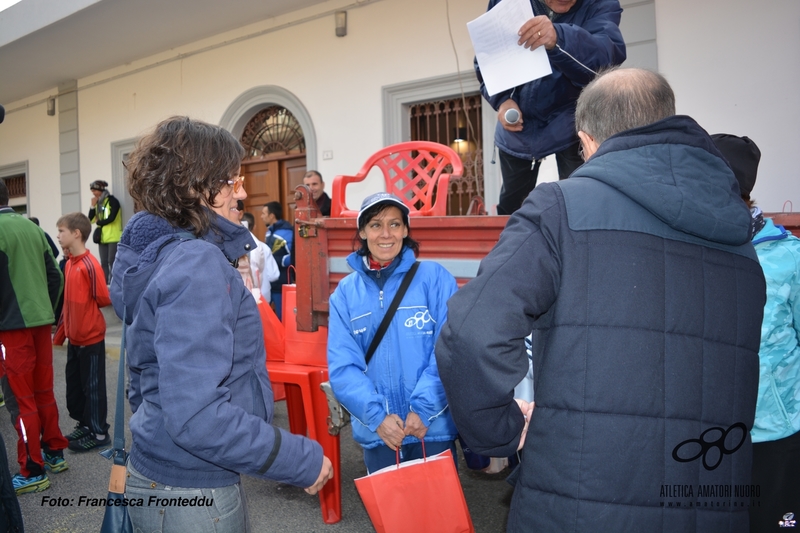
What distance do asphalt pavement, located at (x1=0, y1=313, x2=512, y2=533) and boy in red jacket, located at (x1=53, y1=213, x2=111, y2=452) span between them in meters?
0.31

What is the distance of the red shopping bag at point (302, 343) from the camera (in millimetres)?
3604

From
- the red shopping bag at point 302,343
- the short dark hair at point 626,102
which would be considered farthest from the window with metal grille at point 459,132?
the short dark hair at point 626,102

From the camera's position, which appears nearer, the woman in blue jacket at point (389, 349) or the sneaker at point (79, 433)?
the woman in blue jacket at point (389, 349)

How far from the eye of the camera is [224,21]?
29.5 ft

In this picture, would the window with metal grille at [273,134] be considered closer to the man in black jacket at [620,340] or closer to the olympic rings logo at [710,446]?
the man in black jacket at [620,340]

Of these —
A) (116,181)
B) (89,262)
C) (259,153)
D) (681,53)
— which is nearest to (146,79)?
(116,181)

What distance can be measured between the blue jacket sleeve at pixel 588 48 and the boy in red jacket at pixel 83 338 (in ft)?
12.4

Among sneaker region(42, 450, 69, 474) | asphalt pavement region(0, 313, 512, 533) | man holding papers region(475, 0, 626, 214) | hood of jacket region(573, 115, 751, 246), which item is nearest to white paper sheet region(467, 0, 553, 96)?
man holding papers region(475, 0, 626, 214)

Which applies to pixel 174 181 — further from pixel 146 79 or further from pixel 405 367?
pixel 146 79

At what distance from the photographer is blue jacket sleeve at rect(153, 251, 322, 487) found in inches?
54.6

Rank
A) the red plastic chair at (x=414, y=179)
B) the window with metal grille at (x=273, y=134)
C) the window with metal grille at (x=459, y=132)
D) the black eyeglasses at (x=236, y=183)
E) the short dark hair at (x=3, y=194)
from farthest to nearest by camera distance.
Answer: the window with metal grille at (x=273, y=134) → the window with metal grille at (x=459, y=132) → the short dark hair at (x=3, y=194) → the red plastic chair at (x=414, y=179) → the black eyeglasses at (x=236, y=183)

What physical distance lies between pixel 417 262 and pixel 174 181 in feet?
4.98

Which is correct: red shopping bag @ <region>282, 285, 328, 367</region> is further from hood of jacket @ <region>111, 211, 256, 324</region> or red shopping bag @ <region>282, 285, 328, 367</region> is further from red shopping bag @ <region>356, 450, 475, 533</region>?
hood of jacket @ <region>111, 211, 256, 324</region>

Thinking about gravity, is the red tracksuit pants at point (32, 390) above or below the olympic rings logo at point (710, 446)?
below
